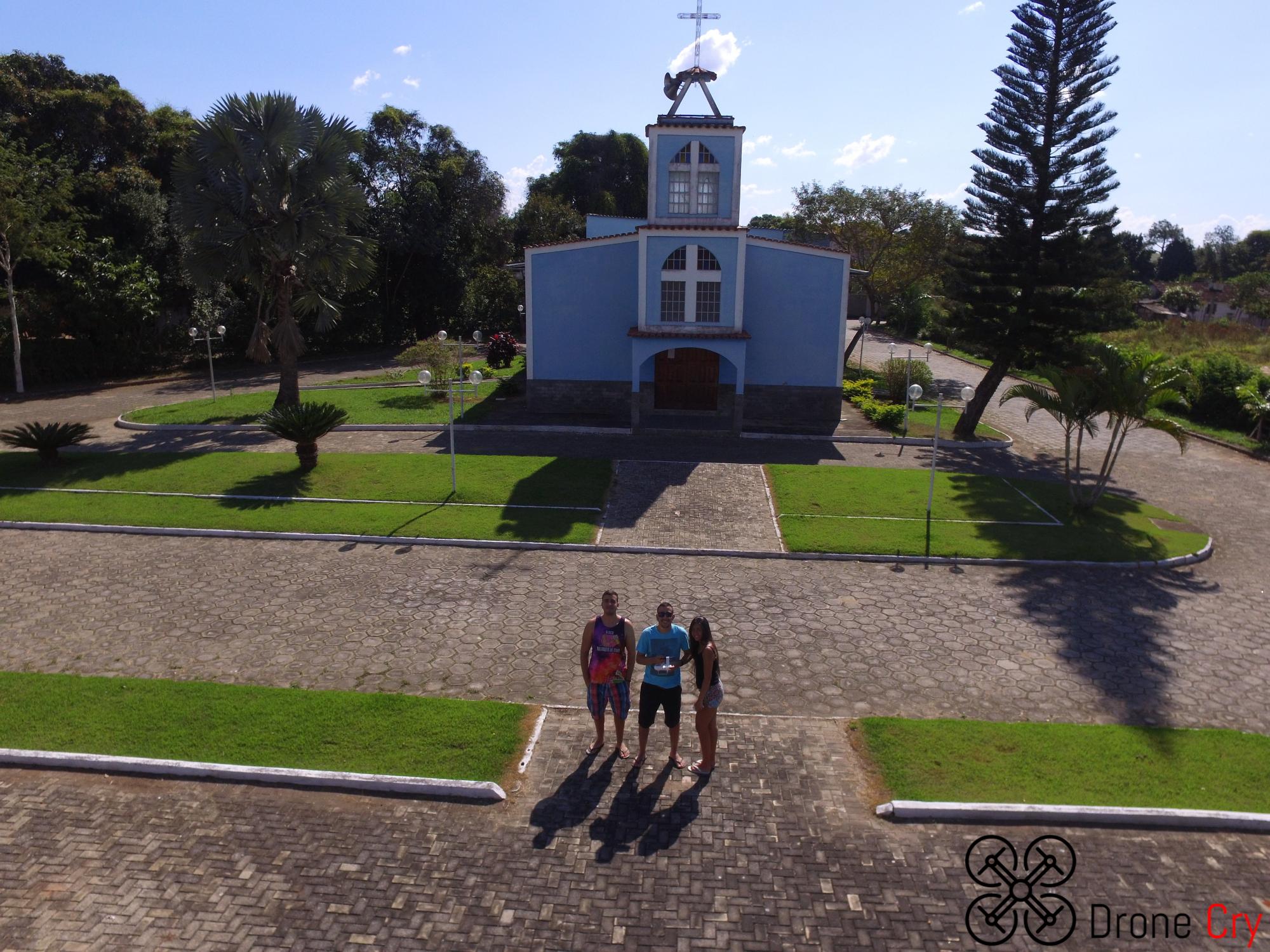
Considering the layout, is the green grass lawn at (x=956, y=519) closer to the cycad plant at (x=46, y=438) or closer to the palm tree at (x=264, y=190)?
the palm tree at (x=264, y=190)

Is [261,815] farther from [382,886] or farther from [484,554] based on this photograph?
[484,554]

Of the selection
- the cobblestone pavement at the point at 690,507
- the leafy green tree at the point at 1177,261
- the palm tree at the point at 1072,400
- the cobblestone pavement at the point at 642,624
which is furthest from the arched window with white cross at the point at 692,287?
the leafy green tree at the point at 1177,261

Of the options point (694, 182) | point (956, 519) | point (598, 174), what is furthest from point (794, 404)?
point (598, 174)

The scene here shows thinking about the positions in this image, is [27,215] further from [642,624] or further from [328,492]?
[642,624]

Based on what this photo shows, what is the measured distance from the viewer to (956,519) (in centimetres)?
1510

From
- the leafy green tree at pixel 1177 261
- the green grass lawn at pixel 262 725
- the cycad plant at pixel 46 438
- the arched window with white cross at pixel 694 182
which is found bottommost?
the green grass lawn at pixel 262 725

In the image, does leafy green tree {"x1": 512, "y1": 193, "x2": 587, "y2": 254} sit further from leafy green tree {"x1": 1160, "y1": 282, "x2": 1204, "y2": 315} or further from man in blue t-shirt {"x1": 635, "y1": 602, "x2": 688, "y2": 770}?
leafy green tree {"x1": 1160, "y1": 282, "x2": 1204, "y2": 315}

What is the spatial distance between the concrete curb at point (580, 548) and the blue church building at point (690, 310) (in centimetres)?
823

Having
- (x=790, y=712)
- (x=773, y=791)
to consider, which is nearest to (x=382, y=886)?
(x=773, y=791)

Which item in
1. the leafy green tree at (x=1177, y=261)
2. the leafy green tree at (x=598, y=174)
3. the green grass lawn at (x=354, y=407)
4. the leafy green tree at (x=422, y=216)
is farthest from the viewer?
the leafy green tree at (x=1177, y=261)

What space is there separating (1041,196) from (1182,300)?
4884 centimetres

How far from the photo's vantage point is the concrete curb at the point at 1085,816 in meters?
6.75

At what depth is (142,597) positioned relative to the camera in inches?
443

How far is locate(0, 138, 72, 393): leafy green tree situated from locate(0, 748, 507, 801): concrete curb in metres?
23.9
